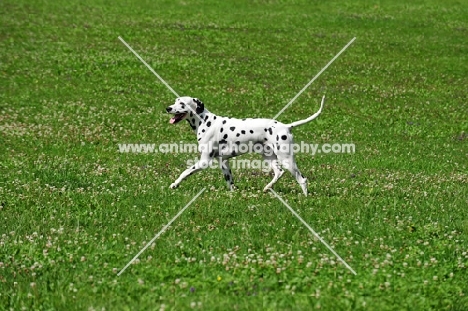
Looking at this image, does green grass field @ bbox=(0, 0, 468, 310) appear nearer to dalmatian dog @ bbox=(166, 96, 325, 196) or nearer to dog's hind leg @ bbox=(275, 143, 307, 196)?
dog's hind leg @ bbox=(275, 143, 307, 196)

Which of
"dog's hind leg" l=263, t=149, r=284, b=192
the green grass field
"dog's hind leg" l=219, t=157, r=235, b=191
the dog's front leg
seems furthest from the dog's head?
"dog's hind leg" l=263, t=149, r=284, b=192

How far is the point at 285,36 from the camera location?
40719 millimetres

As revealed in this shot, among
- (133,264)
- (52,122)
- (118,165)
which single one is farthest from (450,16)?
(133,264)

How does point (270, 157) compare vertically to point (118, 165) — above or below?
above

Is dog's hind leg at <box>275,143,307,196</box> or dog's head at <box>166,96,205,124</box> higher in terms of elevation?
dog's head at <box>166,96,205,124</box>

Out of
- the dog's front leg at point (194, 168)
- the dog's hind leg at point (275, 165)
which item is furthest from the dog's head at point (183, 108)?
the dog's hind leg at point (275, 165)

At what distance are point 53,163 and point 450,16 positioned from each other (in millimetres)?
37618

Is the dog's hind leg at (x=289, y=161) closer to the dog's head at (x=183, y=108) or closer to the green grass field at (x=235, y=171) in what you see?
the green grass field at (x=235, y=171)

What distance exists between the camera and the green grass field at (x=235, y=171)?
8406 millimetres

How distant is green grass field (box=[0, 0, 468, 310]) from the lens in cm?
841

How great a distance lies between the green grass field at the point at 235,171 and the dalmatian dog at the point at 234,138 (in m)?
0.56

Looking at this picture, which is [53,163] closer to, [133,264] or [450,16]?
[133,264]

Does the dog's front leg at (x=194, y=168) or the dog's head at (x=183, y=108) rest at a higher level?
the dog's head at (x=183, y=108)

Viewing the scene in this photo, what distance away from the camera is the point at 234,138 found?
46.3ft
